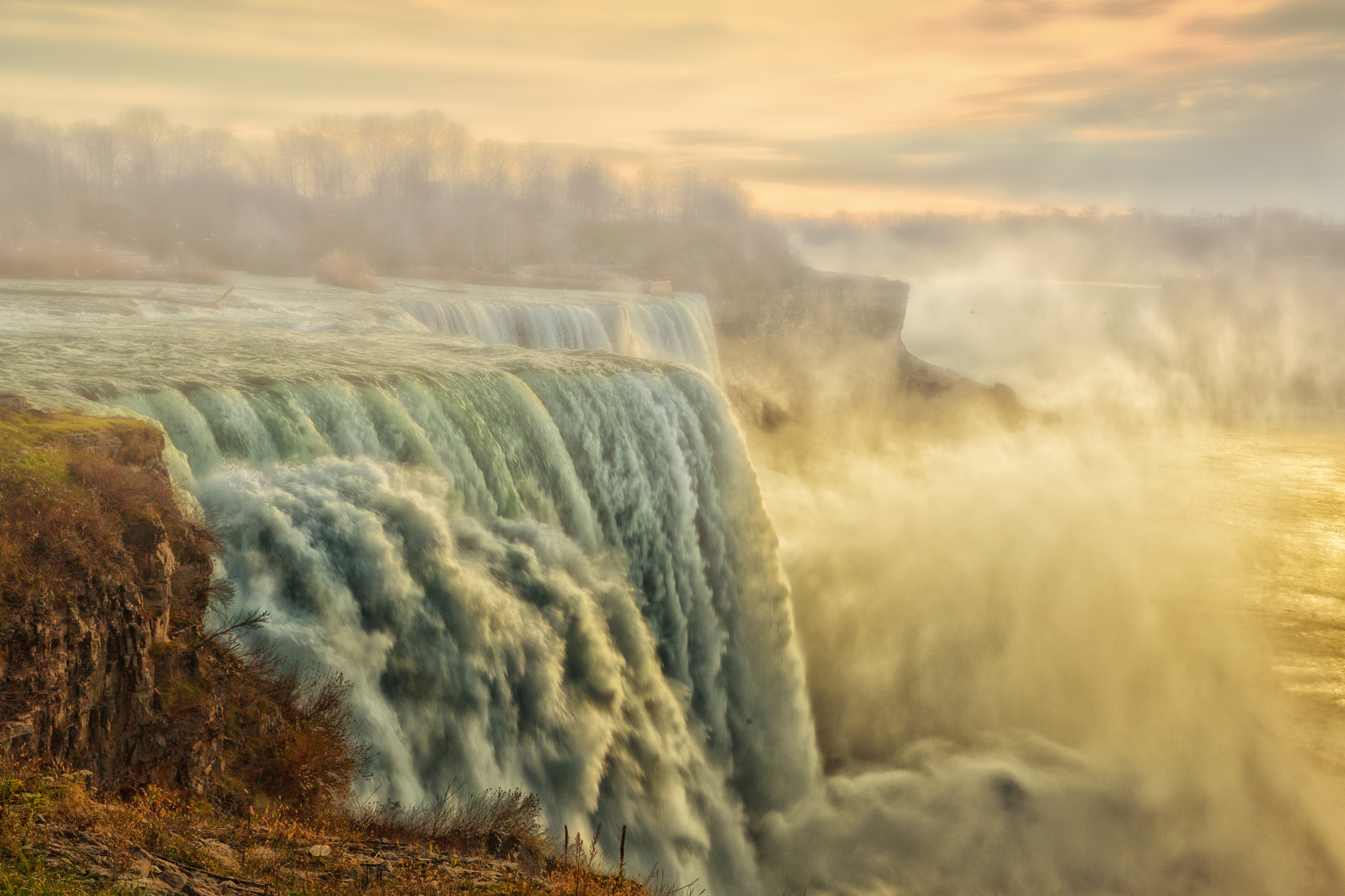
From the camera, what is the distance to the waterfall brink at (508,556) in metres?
10.7

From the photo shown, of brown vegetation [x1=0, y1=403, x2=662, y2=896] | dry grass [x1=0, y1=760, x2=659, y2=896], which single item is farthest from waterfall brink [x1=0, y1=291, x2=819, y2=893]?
dry grass [x1=0, y1=760, x2=659, y2=896]

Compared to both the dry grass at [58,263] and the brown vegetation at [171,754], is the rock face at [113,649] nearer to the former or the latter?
the brown vegetation at [171,754]

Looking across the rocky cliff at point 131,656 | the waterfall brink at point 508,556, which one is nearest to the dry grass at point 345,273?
the waterfall brink at point 508,556

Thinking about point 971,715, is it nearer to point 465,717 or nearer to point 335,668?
point 465,717

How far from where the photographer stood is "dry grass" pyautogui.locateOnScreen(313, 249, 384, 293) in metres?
43.2

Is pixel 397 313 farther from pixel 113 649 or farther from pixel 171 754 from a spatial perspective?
pixel 171 754

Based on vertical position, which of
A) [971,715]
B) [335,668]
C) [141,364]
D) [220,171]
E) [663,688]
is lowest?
[971,715]

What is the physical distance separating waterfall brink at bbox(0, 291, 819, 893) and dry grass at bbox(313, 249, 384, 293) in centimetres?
2230

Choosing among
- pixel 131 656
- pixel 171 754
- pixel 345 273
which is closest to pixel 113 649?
pixel 131 656

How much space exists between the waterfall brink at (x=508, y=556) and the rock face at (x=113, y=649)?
4.30 ft

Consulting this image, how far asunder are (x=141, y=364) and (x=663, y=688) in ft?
34.7

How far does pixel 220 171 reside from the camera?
75625 millimetres

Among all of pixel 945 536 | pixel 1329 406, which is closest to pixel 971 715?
pixel 945 536

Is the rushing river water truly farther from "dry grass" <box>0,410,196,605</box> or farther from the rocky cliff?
"dry grass" <box>0,410,196,605</box>
